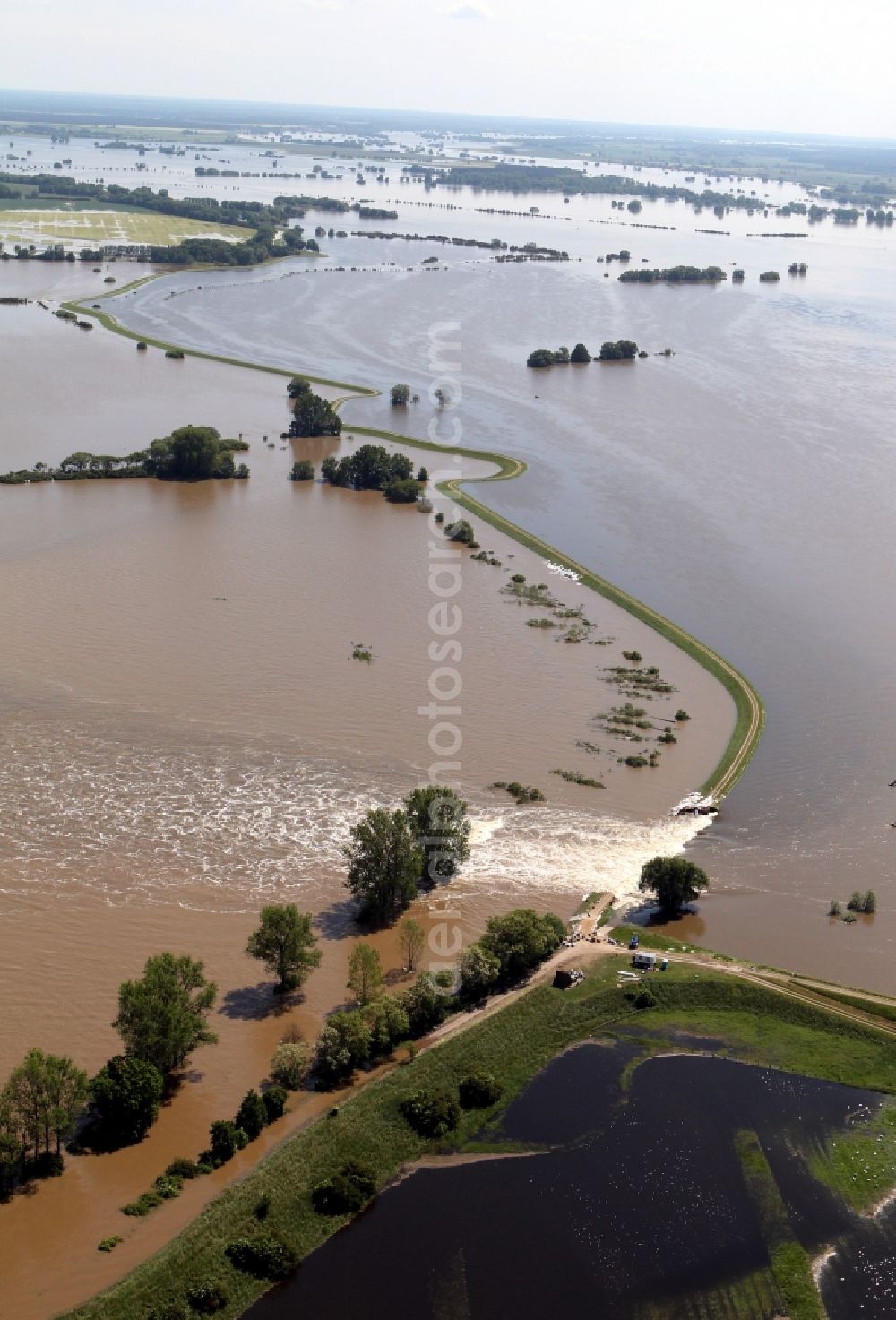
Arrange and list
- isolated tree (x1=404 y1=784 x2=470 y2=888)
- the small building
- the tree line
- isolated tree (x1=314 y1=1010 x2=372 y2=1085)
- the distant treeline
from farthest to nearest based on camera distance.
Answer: the distant treeline → the tree line → isolated tree (x1=404 y1=784 x2=470 y2=888) → the small building → isolated tree (x1=314 y1=1010 x2=372 y2=1085)

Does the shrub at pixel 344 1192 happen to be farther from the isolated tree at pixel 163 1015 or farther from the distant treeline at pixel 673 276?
the distant treeline at pixel 673 276

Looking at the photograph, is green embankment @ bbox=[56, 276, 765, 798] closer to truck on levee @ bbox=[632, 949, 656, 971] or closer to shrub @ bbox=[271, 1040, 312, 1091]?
truck on levee @ bbox=[632, 949, 656, 971]

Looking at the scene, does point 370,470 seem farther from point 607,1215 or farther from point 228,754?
point 607,1215

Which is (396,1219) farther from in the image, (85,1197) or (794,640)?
(794,640)

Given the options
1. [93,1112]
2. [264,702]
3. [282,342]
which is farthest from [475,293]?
[93,1112]

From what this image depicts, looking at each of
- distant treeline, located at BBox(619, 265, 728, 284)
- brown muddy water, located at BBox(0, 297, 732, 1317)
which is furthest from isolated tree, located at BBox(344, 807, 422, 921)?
distant treeline, located at BBox(619, 265, 728, 284)

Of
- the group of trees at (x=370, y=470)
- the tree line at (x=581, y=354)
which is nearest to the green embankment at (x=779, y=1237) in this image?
the group of trees at (x=370, y=470)
